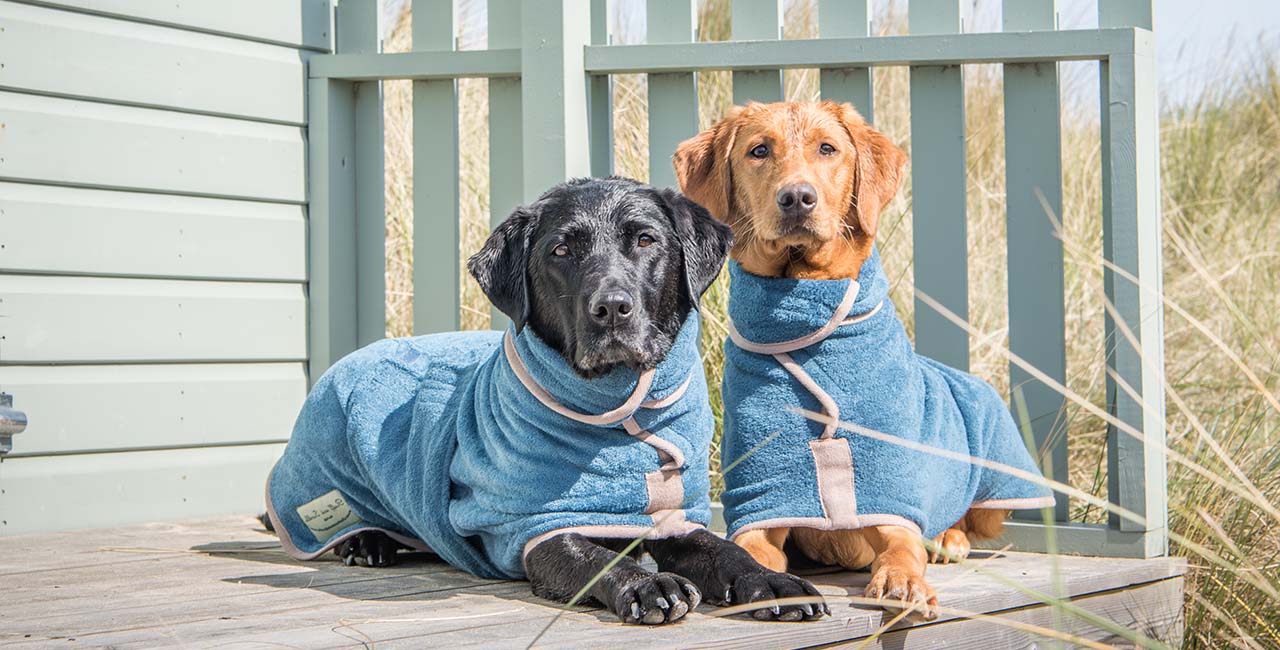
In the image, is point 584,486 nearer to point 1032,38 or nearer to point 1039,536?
point 1039,536

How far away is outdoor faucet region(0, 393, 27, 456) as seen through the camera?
3.44m

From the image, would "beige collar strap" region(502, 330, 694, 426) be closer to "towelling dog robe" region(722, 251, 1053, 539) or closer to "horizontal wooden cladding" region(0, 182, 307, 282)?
"towelling dog robe" region(722, 251, 1053, 539)

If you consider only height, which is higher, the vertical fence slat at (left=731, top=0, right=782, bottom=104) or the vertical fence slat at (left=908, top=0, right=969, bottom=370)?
the vertical fence slat at (left=731, top=0, right=782, bottom=104)

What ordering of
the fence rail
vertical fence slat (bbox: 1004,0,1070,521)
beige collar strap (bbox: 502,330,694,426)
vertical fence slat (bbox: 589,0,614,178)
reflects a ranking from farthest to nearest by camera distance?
vertical fence slat (bbox: 589,0,614,178)
vertical fence slat (bbox: 1004,0,1070,521)
the fence rail
beige collar strap (bbox: 502,330,694,426)

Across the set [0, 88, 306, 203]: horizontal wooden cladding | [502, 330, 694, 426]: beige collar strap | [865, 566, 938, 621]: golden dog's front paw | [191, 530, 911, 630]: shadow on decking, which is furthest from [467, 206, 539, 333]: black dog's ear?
[0, 88, 306, 203]: horizontal wooden cladding

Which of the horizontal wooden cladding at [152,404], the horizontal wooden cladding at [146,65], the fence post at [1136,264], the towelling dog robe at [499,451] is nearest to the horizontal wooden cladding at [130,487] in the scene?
the horizontal wooden cladding at [152,404]

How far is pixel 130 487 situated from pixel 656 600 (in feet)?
7.22

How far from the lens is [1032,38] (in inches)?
131

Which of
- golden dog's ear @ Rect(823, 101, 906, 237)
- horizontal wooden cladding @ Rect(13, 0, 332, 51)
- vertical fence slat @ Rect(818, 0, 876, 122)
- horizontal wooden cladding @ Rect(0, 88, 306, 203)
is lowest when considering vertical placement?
golden dog's ear @ Rect(823, 101, 906, 237)

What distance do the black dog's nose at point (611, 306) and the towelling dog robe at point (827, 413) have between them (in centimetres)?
45

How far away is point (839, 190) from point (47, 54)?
2330 mm

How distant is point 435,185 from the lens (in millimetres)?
4137

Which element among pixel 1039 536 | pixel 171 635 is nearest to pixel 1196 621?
pixel 1039 536

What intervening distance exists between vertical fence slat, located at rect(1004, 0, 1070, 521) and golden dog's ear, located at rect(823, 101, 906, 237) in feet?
1.79
